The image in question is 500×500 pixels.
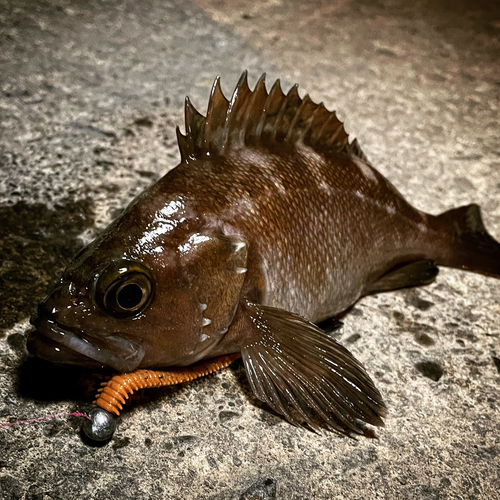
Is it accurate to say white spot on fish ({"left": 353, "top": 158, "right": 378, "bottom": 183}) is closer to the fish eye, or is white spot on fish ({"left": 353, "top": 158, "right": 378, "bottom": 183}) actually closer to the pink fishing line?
the fish eye

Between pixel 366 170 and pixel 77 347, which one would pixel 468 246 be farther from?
pixel 77 347

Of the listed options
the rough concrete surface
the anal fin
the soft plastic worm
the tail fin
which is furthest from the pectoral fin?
the tail fin

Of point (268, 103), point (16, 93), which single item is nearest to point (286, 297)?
point (268, 103)

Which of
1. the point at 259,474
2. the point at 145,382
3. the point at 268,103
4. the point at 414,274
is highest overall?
the point at 268,103

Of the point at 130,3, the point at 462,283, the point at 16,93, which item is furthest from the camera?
the point at 130,3

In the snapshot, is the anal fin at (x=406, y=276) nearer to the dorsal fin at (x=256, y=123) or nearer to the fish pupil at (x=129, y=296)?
the dorsal fin at (x=256, y=123)

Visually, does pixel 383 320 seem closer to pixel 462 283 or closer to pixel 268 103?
pixel 462 283
